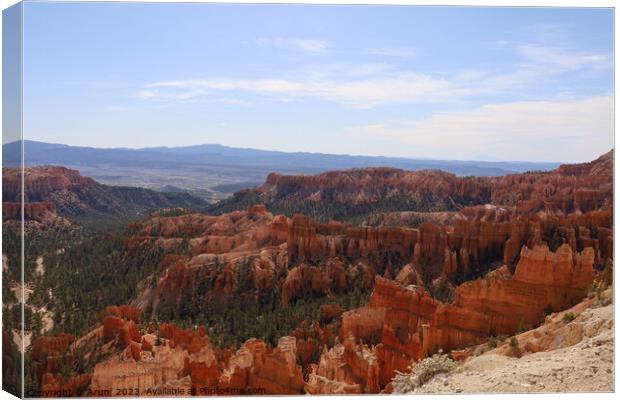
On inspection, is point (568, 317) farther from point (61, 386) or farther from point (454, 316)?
point (61, 386)

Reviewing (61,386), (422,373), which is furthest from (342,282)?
(61,386)

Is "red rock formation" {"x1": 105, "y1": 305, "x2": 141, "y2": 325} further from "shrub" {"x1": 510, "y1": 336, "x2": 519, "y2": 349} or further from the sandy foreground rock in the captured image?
"shrub" {"x1": 510, "y1": 336, "x2": 519, "y2": 349}

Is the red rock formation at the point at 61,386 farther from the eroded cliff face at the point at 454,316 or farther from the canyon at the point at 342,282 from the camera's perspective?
the eroded cliff face at the point at 454,316

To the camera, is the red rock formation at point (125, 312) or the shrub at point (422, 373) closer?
the shrub at point (422, 373)

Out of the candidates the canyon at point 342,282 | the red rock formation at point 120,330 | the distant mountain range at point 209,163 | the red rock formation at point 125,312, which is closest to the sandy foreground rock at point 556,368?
the canyon at point 342,282

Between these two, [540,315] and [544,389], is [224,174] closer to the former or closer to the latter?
[540,315]

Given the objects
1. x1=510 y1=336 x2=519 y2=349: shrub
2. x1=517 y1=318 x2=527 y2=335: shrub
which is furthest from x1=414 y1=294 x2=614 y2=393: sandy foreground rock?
x1=517 y1=318 x2=527 y2=335: shrub
